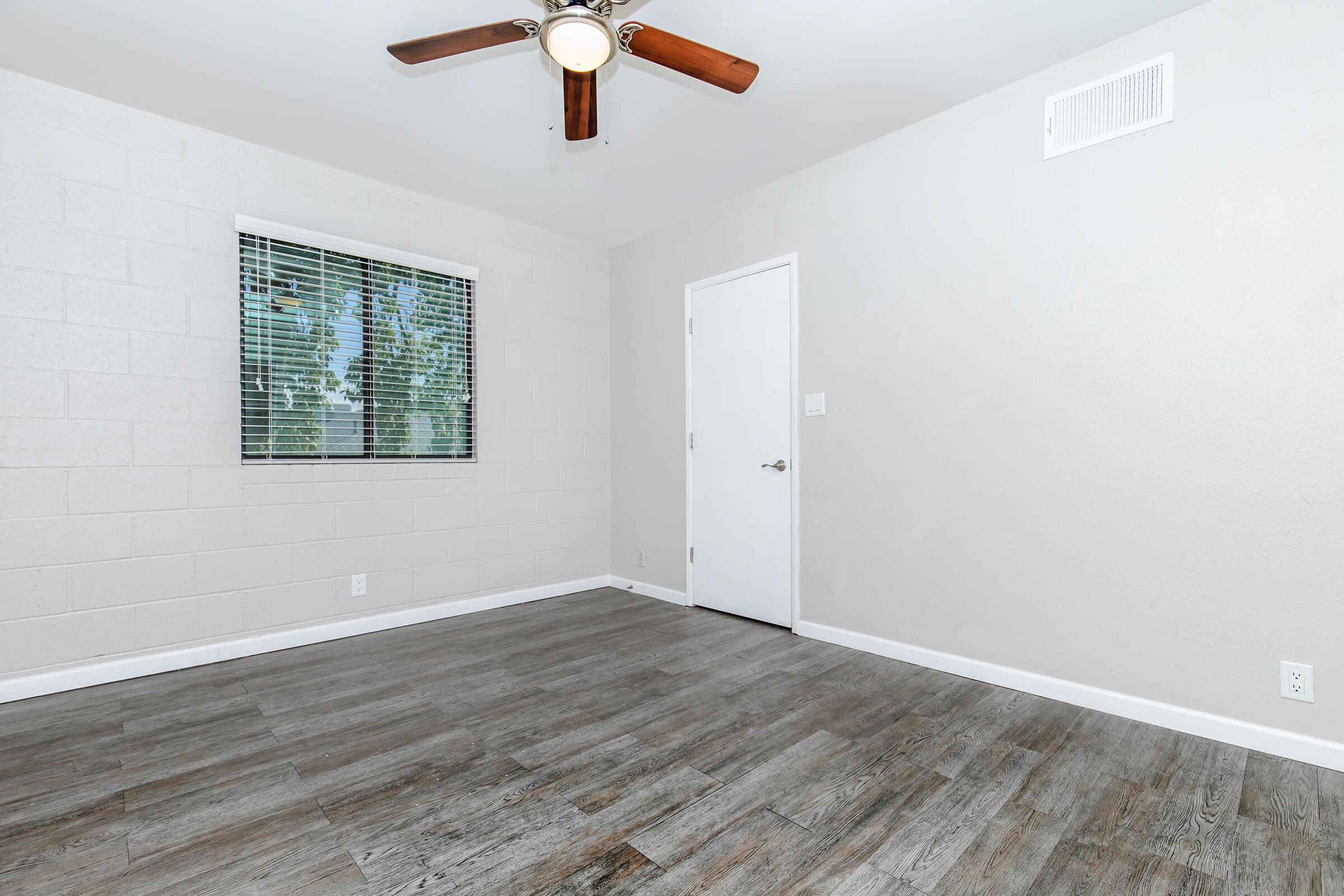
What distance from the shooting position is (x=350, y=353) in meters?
3.66

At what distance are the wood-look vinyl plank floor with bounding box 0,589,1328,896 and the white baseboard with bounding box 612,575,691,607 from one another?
1.37 meters

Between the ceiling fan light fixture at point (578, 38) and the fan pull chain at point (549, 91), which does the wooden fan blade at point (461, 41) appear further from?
the fan pull chain at point (549, 91)

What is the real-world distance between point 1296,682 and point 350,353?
4.45 m

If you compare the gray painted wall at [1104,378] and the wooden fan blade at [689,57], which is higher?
the wooden fan blade at [689,57]

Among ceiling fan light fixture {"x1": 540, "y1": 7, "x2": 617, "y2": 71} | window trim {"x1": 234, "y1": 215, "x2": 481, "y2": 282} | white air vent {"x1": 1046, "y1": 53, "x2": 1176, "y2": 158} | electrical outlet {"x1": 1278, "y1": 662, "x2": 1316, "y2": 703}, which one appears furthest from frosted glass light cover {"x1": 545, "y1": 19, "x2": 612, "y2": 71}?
electrical outlet {"x1": 1278, "y1": 662, "x2": 1316, "y2": 703}

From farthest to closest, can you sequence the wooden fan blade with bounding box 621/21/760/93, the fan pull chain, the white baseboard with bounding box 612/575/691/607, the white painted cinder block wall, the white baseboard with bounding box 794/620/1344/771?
the white baseboard with bounding box 612/575/691/607
the white painted cinder block wall
the fan pull chain
the white baseboard with bounding box 794/620/1344/771
the wooden fan blade with bounding box 621/21/760/93

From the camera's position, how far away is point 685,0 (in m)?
2.28

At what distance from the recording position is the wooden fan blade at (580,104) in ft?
7.26

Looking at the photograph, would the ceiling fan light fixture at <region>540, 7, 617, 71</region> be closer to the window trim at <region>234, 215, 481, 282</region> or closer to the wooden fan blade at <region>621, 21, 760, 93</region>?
the wooden fan blade at <region>621, 21, 760, 93</region>

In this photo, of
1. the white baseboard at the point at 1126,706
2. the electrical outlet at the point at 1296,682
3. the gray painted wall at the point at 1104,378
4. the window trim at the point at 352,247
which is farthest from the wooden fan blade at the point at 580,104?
the electrical outlet at the point at 1296,682

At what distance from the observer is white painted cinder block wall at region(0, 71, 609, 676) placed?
2770 millimetres

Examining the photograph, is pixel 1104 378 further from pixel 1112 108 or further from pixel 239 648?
pixel 239 648

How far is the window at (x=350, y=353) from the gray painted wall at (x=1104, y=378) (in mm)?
2220

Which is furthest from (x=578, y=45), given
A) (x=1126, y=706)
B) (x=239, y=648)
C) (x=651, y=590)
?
(x=651, y=590)
